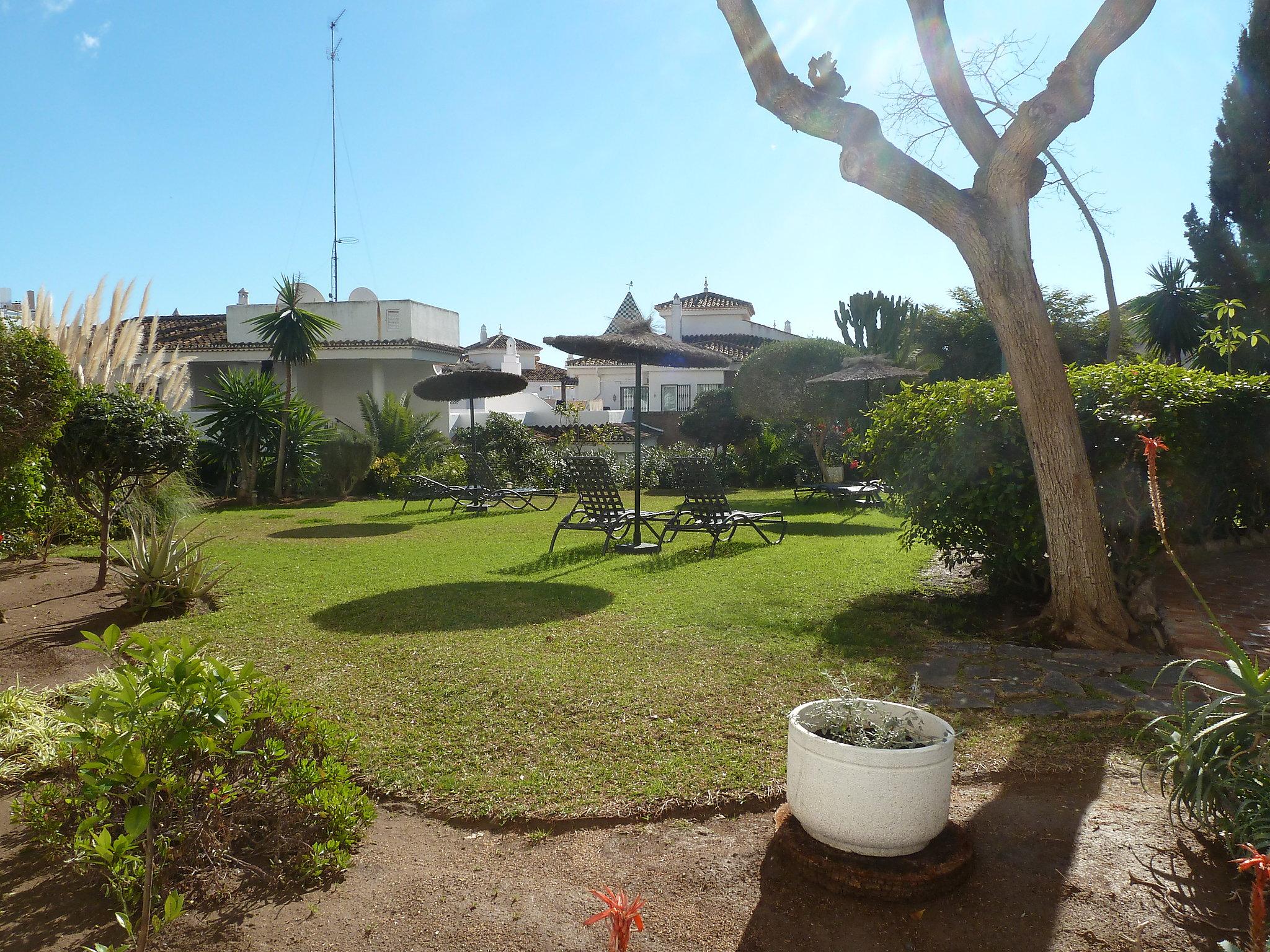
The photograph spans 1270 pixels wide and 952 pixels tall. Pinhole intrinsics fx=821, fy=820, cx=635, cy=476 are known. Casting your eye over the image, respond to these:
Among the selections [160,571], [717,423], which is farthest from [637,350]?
[717,423]

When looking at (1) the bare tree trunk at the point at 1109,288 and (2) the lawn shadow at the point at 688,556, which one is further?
(1) the bare tree trunk at the point at 1109,288

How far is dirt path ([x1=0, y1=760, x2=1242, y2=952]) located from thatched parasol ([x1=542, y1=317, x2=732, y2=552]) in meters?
6.52

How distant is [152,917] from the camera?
2.35m

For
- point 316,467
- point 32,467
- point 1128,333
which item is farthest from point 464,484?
point 1128,333

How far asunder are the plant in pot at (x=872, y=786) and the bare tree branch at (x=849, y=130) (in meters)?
3.47

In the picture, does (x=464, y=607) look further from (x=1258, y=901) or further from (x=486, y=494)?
(x=486, y=494)

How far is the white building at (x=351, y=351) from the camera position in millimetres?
22172

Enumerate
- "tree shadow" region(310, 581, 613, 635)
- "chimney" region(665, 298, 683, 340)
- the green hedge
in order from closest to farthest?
the green hedge
"tree shadow" region(310, 581, 613, 635)
"chimney" region(665, 298, 683, 340)

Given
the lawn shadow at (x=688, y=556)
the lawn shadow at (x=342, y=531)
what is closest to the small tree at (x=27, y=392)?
the lawn shadow at (x=688, y=556)

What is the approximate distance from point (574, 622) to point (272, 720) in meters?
3.03

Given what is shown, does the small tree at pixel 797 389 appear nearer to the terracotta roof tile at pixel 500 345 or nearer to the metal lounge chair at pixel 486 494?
the metal lounge chair at pixel 486 494

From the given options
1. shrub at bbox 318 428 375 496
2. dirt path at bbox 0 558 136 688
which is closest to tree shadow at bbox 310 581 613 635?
dirt path at bbox 0 558 136 688

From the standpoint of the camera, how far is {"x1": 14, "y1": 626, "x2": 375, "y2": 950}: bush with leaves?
194cm

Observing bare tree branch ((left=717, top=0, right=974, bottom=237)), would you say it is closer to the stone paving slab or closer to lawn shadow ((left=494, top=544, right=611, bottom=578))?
the stone paving slab
